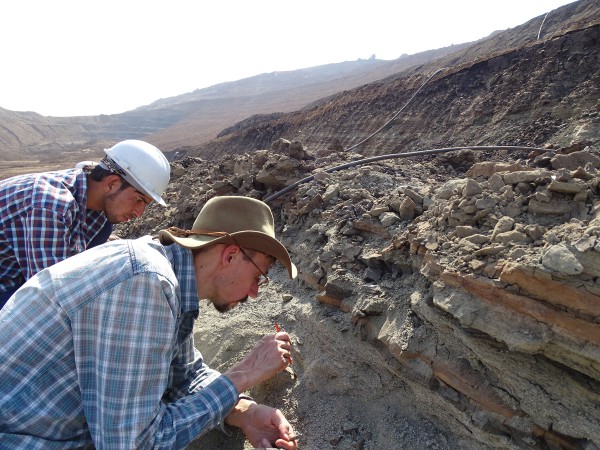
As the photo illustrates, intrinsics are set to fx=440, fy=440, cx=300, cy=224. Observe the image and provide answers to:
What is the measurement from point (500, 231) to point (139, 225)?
5475 mm

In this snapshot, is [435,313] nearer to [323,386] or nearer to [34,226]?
[323,386]

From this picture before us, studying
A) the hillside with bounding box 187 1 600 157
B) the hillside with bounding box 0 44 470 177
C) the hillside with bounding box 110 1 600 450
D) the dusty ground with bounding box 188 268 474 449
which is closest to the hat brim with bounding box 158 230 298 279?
the hillside with bounding box 110 1 600 450

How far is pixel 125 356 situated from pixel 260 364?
25.2 inches

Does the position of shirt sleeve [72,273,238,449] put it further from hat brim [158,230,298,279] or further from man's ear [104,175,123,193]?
man's ear [104,175,123,193]

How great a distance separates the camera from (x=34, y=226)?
2174mm

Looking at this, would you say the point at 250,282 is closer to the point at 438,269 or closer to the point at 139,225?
the point at 438,269

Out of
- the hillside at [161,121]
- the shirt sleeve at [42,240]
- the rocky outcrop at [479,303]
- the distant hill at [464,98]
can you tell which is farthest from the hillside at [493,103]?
the hillside at [161,121]

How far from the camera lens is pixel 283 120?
18.6m

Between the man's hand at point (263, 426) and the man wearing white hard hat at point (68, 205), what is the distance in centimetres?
120

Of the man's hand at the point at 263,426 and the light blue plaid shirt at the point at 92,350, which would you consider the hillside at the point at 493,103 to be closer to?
the man's hand at the point at 263,426

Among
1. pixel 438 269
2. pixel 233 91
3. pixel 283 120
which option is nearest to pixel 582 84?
pixel 438 269

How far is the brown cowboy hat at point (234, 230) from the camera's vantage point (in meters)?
1.65

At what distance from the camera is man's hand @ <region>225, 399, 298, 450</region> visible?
Answer: 1945mm

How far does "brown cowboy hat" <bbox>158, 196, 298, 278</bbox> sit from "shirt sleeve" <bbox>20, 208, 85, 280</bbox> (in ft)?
2.54
